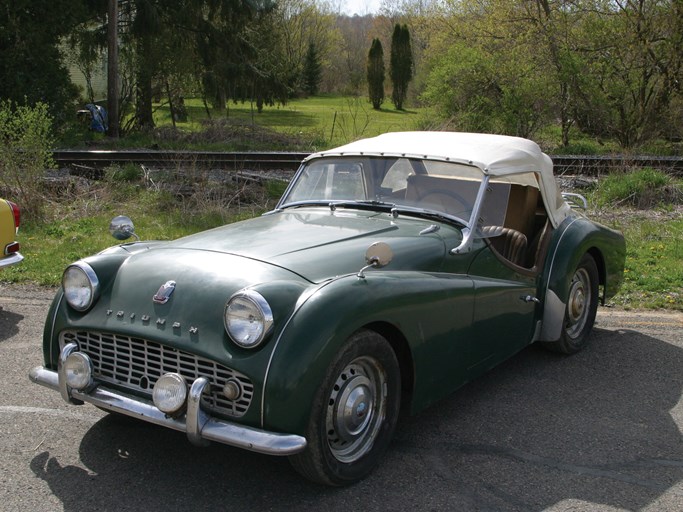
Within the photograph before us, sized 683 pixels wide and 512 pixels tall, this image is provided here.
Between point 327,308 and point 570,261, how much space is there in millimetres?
2509

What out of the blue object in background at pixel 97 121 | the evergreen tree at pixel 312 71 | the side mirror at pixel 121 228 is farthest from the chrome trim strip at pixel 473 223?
the evergreen tree at pixel 312 71

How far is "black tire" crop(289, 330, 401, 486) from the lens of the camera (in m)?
3.04

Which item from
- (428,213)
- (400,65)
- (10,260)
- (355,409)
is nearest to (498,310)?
(428,213)

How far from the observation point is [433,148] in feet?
15.6

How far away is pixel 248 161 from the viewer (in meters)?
13.6

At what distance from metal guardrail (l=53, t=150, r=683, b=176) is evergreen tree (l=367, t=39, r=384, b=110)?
33.7 metres

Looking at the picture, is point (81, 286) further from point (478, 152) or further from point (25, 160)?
point (25, 160)

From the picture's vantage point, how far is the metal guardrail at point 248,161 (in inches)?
504

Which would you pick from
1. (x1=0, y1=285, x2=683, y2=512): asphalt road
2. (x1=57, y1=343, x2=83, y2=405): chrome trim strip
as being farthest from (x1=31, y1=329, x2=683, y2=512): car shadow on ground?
(x1=57, y1=343, x2=83, y2=405): chrome trim strip

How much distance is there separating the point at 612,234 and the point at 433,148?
191cm

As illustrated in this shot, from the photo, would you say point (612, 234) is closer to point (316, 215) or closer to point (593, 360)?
point (593, 360)

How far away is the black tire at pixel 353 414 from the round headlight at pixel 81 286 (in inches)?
50.5

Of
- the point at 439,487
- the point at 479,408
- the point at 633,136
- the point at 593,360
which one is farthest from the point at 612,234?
the point at 633,136

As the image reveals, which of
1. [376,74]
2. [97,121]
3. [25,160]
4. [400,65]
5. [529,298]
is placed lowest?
[529,298]
